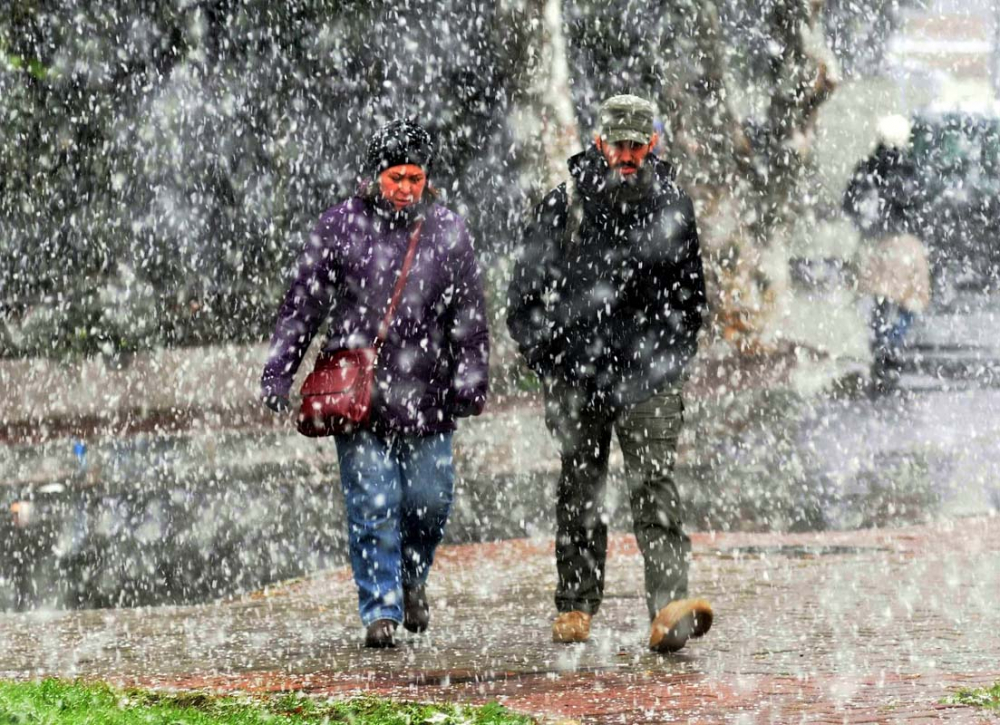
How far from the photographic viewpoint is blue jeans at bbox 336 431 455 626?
7066 mm

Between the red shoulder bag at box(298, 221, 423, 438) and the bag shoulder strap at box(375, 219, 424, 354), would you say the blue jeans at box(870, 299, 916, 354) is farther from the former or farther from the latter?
the red shoulder bag at box(298, 221, 423, 438)

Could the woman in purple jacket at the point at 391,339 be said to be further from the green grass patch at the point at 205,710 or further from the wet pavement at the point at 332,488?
the wet pavement at the point at 332,488

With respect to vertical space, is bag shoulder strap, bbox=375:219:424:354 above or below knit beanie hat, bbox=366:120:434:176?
below

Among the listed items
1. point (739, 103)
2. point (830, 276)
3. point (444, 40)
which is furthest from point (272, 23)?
point (830, 276)

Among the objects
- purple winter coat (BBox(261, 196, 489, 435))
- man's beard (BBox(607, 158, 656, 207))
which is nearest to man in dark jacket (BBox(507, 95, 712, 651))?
man's beard (BBox(607, 158, 656, 207))

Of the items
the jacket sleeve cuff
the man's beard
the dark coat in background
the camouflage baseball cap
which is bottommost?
the jacket sleeve cuff

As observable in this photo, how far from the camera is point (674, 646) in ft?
21.6

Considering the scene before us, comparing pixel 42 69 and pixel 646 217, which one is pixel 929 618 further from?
pixel 42 69

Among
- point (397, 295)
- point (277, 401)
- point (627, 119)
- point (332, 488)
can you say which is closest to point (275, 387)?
point (277, 401)

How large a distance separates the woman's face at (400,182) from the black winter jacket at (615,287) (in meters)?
0.54

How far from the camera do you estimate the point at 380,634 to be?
700 centimetres

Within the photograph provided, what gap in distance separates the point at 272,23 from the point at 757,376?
723 cm

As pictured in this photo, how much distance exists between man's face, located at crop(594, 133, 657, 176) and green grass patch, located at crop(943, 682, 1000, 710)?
2208mm

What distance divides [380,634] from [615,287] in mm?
1542
